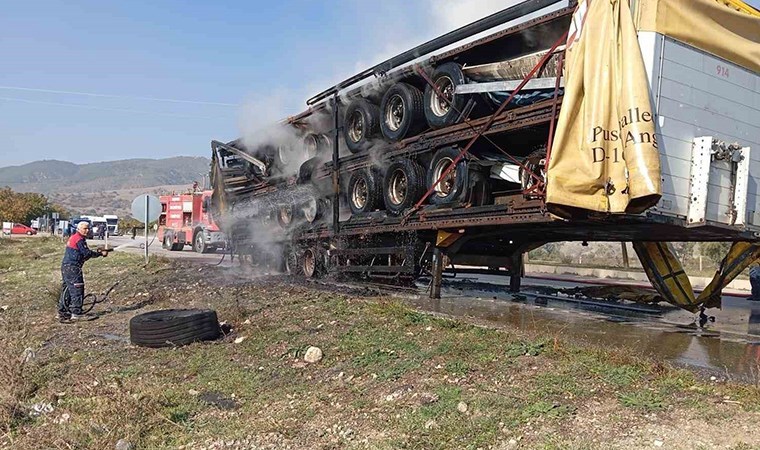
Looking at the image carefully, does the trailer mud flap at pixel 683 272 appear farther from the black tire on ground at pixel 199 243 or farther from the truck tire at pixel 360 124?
the black tire on ground at pixel 199 243

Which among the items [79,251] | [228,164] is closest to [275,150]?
[228,164]

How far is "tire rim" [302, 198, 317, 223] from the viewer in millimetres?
11734

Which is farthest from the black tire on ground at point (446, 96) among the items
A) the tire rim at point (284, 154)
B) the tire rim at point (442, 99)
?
the tire rim at point (284, 154)

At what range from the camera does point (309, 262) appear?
12.2 metres

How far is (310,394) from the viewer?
4.76 metres

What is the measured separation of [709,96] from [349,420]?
509 centimetres

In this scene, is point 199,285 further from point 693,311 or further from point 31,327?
point 693,311

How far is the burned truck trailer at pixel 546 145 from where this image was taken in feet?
19.5

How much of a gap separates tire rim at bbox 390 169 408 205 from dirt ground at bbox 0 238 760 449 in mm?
2551

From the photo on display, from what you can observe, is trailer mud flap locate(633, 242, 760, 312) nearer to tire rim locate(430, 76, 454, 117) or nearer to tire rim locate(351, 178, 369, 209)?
tire rim locate(430, 76, 454, 117)

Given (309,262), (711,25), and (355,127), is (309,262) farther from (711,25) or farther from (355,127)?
(711,25)

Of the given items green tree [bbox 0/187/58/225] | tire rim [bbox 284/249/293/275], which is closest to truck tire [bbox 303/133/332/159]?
tire rim [bbox 284/249/293/275]

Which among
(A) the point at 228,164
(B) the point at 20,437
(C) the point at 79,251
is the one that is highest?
(A) the point at 228,164

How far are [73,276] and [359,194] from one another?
4.41 metres
